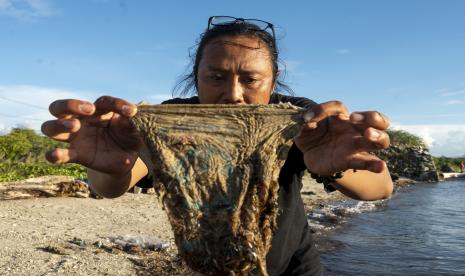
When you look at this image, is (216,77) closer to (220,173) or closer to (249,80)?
(249,80)

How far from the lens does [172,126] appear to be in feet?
9.98

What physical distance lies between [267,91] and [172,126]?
39.6 inches

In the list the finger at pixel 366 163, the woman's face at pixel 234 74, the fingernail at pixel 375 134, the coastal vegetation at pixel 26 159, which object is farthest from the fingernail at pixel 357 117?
the coastal vegetation at pixel 26 159

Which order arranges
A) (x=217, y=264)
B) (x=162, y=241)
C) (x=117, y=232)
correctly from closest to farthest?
(x=217, y=264)
(x=162, y=241)
(x=117, y=232)

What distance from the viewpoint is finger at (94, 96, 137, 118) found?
2877mm

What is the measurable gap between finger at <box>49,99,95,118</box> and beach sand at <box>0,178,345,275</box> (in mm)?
5409

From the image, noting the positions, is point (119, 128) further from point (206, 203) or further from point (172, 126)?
point (206, 203)

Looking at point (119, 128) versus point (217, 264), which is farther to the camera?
point (119, 128)

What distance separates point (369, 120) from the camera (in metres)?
2.66

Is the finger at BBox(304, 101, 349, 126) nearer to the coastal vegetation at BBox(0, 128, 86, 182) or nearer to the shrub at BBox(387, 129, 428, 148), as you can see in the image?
the coastal vegetation at BBox(0, 128, 86, 182)

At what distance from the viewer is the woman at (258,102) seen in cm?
276

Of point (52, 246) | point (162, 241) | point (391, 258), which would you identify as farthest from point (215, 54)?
point (391, 258)

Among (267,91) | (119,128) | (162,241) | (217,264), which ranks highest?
(267,91)

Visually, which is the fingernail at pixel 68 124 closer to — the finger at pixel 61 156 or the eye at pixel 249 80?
the finger at pixel 61 156
